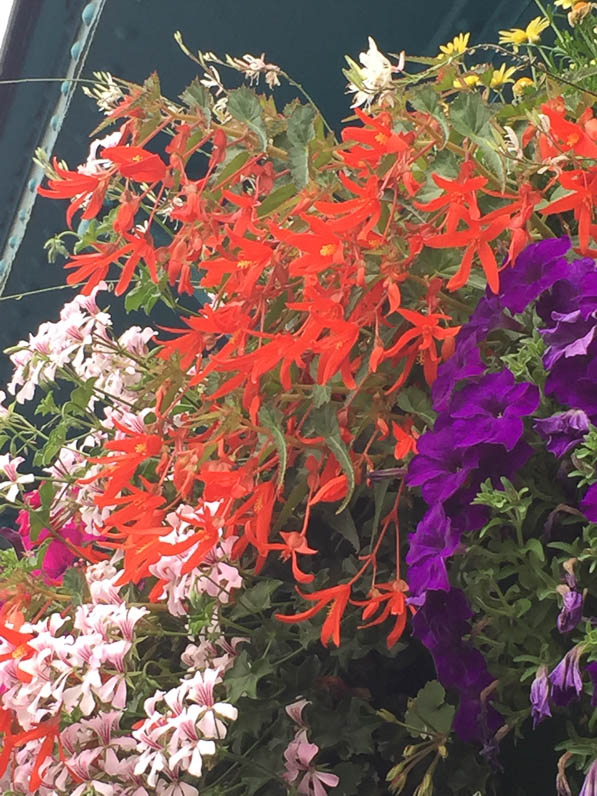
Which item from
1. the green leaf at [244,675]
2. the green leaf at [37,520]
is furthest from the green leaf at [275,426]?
the green leaf at [37,520]

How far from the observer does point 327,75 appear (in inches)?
43.7

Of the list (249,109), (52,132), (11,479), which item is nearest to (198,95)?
(249,109)

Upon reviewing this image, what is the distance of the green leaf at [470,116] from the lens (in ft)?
1.74

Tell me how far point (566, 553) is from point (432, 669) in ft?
0.60

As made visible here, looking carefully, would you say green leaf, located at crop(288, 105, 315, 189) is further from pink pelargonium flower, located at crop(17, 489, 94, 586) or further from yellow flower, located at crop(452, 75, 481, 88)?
pink pelargonium flower, located at crop(17, 489, 94, 586)

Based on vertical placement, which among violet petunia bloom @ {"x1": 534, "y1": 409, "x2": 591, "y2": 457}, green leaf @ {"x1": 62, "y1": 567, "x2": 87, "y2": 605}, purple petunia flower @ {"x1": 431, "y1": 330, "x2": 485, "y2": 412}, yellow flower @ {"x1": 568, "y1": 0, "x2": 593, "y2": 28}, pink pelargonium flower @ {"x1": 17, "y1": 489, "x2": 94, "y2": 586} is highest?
yellow flower @ {"x1": 568, "y1": 0, "x2": 593, "y2": 28}

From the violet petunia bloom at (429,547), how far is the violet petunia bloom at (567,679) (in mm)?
68

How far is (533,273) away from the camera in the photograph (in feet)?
1.71

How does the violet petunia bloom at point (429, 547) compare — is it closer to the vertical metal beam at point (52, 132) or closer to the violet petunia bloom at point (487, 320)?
the violet petunia bloom at point (487, 320)

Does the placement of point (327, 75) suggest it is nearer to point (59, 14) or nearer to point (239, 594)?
point (59, 14)

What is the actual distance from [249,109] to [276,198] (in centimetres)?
6

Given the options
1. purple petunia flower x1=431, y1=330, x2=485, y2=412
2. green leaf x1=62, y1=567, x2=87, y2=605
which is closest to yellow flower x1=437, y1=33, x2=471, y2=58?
purple petunia flower x1=431, y1=330, x2=485, y2=412

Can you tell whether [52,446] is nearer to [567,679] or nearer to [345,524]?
[345,524]

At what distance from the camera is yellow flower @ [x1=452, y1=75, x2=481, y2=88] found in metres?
0.64
